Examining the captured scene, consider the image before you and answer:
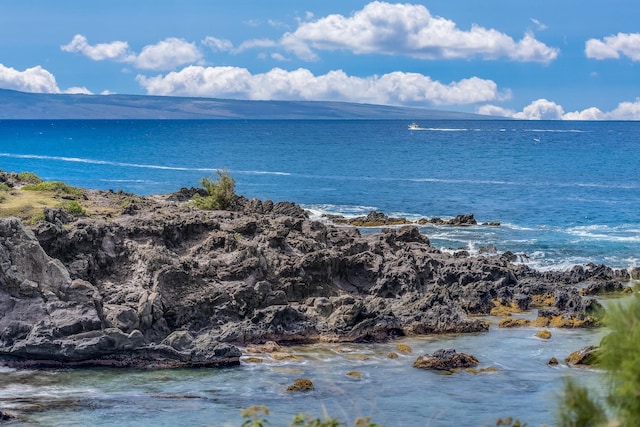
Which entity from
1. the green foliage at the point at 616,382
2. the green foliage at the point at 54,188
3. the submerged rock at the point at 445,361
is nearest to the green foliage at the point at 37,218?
the green foliage at the point at 54,188

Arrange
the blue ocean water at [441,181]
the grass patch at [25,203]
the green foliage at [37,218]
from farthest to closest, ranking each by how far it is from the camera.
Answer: the blue ocean water at [441,181], the grass patch at [25,203], the green foliage at [37,218]

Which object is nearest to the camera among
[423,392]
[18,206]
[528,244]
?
[423,392]

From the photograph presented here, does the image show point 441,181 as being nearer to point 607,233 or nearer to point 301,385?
point 607,233

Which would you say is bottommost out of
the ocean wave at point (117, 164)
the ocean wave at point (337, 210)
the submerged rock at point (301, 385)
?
the ocean wave at point (117, 164)

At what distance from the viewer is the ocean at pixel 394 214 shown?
90.1 feet

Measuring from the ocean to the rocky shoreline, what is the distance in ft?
4.03

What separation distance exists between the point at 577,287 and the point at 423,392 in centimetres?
2303

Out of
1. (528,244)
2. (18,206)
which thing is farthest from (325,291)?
(528,244)

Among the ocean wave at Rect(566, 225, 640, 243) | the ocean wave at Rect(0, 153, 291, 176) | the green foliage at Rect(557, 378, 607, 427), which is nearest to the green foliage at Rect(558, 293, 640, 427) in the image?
the green foliage at Rect(557, 378, 607, 427)

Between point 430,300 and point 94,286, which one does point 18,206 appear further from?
point 430,300

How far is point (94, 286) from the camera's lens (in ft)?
112

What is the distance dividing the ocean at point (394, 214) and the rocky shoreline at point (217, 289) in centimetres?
123

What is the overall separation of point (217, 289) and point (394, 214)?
155 feet

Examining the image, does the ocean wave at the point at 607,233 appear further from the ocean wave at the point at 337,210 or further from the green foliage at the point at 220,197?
the green foliage at the point at 220,197
